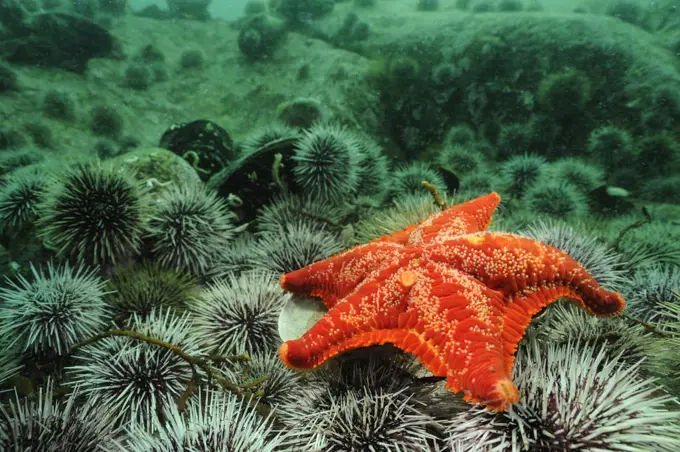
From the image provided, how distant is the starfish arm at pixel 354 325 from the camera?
159cm

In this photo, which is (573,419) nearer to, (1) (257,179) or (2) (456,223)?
(2) (456,223)

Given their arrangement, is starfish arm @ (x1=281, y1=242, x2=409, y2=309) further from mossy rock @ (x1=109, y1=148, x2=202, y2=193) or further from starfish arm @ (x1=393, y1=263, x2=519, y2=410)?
mossy rock @ (x1=109, y1=148, x2=202, y2=193)

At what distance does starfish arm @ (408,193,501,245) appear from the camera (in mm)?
2189

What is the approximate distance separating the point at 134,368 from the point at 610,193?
828 cm

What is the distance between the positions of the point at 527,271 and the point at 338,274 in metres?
1.00

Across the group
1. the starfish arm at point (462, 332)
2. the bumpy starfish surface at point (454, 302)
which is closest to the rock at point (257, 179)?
the bumpy starfish surface at point (454, 302)

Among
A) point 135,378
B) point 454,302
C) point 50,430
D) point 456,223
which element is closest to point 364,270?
point 454,302

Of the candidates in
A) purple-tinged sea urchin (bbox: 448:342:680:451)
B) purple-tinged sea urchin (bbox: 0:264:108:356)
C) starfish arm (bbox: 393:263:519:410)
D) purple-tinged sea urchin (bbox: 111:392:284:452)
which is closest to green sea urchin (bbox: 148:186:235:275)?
purple-tinged sea urchin (bbox: 0:264:108:356)

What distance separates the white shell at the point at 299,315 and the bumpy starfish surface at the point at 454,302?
14 centimetres

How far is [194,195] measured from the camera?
3.60 m

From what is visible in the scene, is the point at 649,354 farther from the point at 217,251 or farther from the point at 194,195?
the point at 194,195

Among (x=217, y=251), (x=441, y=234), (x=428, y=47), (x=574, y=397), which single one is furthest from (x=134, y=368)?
(x=428, y=47)

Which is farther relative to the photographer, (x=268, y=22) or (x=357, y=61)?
(x=268, y=22)

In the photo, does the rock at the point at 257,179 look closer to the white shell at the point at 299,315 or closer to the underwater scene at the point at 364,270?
the underwater scene at the point at 364,270
